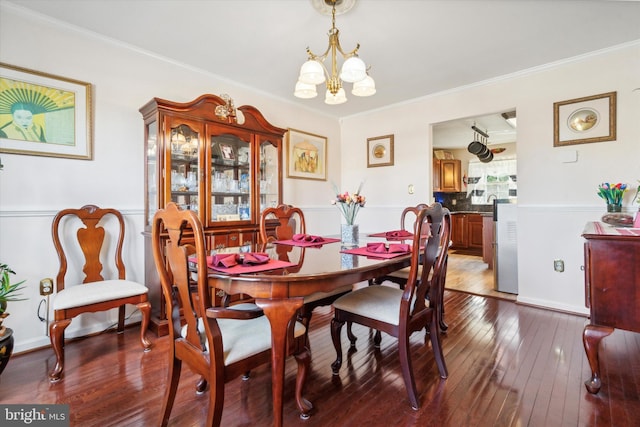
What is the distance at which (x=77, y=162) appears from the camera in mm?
2398

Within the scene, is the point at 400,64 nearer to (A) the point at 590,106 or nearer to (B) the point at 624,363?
(A) the point at 590,106

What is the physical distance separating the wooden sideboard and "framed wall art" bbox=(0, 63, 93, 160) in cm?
349

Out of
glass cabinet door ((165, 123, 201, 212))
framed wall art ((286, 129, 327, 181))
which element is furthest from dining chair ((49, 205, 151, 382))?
framed wall art ((286, 129, 327, 181))

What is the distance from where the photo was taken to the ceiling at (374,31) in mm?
2123

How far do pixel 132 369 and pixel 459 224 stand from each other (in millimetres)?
6577

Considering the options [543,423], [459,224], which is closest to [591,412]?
[543,423]

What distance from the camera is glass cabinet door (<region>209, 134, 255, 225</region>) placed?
9.29 ft

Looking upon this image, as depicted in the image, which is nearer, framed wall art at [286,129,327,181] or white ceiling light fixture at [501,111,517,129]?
framed wall art at [286,129,327,181]

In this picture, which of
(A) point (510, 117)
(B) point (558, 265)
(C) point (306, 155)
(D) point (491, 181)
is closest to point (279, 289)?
(B) point (558, 265)

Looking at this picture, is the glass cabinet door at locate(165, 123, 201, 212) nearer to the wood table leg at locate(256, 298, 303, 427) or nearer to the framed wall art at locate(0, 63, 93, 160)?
the framed wall art at locate(0, 63, 93, 160)

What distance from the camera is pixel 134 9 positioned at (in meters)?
2.15

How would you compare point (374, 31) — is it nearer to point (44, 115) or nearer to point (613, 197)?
point (613, 197)

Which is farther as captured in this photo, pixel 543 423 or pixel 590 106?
pixel 590 106

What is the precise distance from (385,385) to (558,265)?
2384 mm
